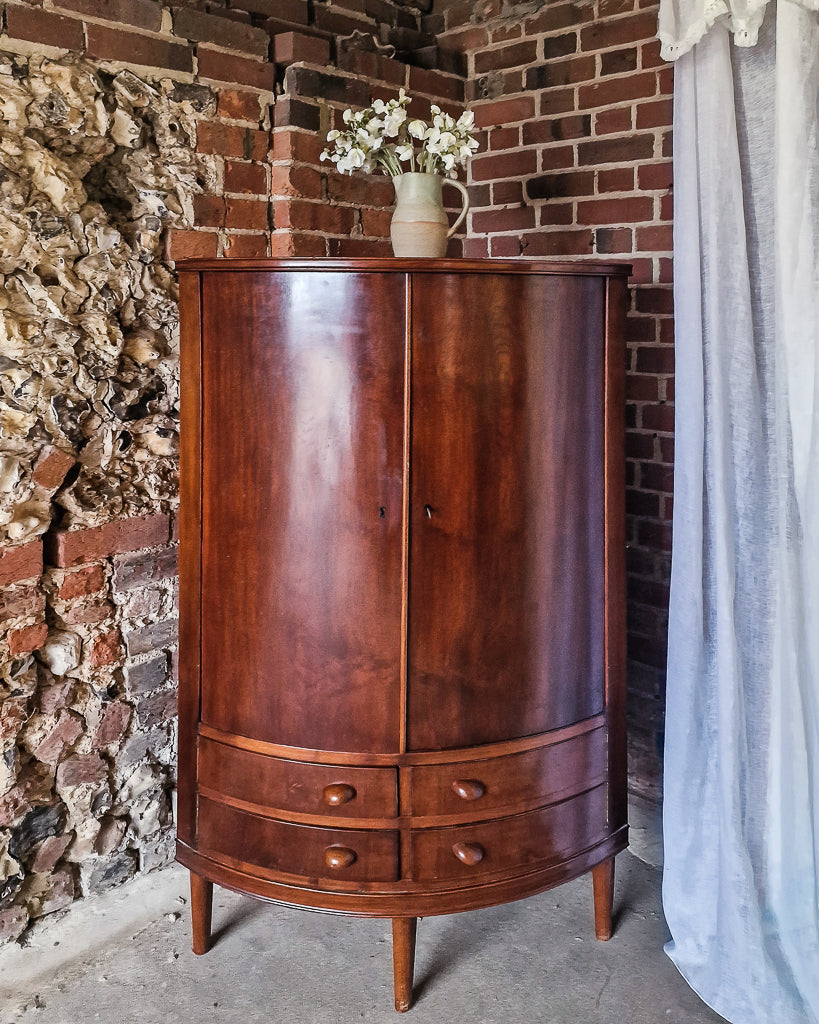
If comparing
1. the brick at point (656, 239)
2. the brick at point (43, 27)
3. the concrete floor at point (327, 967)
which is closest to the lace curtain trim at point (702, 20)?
the brick at point (656, 239)

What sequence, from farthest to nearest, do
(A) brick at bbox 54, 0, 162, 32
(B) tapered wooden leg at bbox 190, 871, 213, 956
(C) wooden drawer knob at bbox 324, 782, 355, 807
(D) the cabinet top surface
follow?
(B) tapered wooden leg at bbox 190, 871, 213, 956
(A) brick at bbox 54, 0, 162, 32
(C) wooden drawer knob at bbox 324, 782, 355, 807
(D) the cabinet top surface

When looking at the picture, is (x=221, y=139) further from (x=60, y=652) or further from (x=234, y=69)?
(x=60, y=652)

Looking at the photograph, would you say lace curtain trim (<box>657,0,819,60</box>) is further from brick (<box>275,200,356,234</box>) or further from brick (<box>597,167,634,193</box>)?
brick (<box>275,200,356,234</box>)

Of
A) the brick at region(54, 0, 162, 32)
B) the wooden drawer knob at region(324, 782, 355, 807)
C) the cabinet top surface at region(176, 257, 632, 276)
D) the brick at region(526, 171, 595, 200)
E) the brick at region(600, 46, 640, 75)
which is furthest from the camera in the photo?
the brick at region(526, 171, 595, 200)

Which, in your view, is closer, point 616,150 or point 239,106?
point 239,106

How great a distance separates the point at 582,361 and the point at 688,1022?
1.37 metres

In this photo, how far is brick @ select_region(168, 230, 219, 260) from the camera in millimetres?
2211

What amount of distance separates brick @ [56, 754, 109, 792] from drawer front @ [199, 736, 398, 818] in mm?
442

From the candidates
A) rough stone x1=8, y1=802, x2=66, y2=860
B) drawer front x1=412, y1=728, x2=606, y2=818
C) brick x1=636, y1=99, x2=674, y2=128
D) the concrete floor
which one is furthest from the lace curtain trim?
rough stone x1=8, y1=802, x2=66, y2=860

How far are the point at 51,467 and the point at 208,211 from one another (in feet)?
2.31

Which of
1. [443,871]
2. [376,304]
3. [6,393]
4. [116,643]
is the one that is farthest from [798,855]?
[6,393]

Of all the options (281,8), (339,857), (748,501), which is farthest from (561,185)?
(339,857)

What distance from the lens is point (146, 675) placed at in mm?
2340

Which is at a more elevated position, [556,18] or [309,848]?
[556,18]
